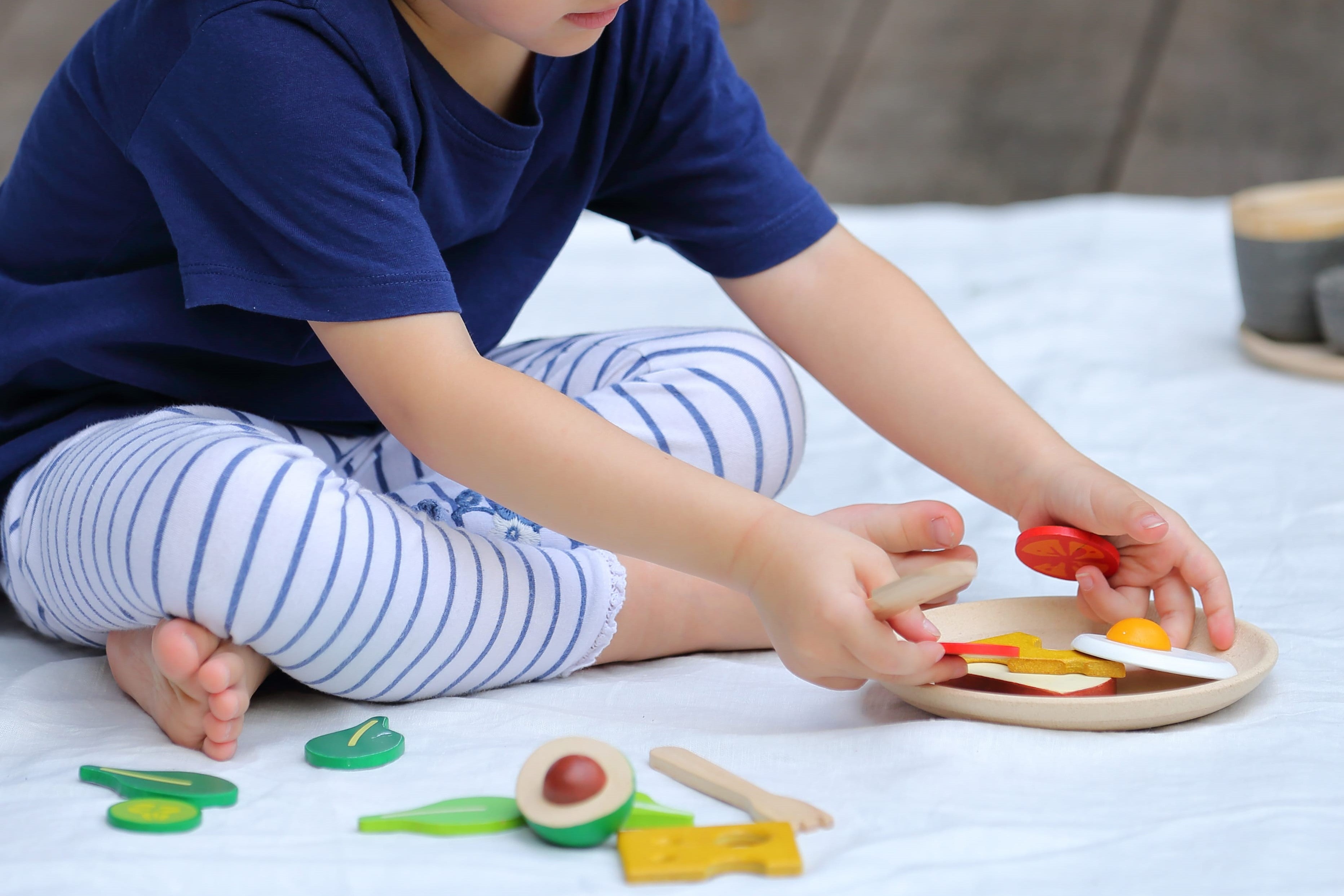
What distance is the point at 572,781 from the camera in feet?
1.53

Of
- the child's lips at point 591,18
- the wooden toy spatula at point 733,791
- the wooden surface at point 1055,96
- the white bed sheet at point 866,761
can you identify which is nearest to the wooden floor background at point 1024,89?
the wooden surface at point 1055,96

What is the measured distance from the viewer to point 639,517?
542 mm

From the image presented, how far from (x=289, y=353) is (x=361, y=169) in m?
0.14

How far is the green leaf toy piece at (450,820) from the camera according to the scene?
48 centimetres

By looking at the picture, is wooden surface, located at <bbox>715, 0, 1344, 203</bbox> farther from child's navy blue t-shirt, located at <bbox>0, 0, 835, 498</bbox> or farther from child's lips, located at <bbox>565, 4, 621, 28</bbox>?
child's lips, located at <bbox>565, 4, 621, 28</bbox>

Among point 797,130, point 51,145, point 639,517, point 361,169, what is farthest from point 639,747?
point 797,130

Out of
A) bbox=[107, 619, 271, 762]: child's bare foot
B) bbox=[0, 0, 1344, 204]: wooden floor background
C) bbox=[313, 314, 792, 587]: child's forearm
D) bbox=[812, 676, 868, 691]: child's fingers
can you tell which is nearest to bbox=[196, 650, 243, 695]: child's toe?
bbox=[107, 619, 271, 762]: child's bare foot

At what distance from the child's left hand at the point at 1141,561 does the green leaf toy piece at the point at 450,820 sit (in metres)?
0.29

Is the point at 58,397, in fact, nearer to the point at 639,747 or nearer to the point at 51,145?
the point at 51,145

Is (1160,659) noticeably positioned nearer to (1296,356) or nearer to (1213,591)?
(1213,591)

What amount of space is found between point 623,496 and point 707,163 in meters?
0.28

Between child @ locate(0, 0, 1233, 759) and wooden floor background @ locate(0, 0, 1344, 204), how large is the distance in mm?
1146

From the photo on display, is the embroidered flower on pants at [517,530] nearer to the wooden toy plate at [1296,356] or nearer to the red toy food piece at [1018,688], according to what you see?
the red toy food piece at [1018,688]

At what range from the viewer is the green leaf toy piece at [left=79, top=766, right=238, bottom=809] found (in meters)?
0.51
